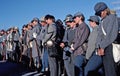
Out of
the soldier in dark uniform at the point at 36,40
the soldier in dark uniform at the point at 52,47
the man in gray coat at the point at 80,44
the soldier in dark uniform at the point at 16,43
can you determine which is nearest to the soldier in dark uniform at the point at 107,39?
the man in gray coat at the point at 80,44

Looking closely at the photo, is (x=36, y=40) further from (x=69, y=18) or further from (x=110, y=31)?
(x=110, y=31)

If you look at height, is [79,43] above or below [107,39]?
above

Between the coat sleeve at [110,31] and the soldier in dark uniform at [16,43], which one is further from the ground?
the soldier in dark uniform at [16,43]

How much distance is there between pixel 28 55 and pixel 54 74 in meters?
6.55

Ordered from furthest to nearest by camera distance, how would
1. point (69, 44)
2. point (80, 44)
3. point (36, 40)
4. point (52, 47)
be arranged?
point (36, 40) → point (52, 47) → point (69, 44) → point (80, 44)

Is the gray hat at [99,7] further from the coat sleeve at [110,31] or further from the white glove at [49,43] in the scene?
the white glove at [49,43]

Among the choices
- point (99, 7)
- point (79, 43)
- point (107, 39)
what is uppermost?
point (99, 7)

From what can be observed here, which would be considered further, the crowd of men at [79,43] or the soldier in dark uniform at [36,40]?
the soldier in dark uniform at [36,40]

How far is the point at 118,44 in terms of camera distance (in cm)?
746

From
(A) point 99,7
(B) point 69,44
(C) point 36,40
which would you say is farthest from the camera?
(C) point 36,40

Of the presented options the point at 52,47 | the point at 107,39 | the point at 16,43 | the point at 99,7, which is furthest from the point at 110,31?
the point at 16,43

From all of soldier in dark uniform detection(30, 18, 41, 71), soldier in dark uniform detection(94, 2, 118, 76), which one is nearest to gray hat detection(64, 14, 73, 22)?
soldier in dark uniform detection(94, 2, 118, 76)

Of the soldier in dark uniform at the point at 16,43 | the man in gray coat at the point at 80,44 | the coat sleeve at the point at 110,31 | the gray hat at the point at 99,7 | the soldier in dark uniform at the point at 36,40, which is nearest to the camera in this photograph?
the coat sleeve at the point at 110,31

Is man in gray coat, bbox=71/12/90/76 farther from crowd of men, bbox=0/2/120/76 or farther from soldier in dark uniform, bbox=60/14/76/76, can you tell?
soldier in dark uniform, bbox=60/14/76/76
